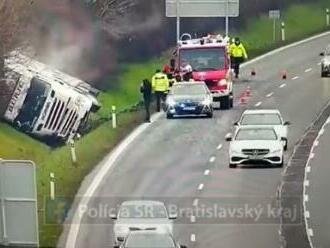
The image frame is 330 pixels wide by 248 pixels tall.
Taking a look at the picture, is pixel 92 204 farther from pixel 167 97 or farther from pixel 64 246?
pixel 167 97

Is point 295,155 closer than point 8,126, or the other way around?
point 295,155

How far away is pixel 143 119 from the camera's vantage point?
38438mm

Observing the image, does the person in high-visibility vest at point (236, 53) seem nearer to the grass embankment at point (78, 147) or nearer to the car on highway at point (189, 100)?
the grass embankment at point (78, 147)

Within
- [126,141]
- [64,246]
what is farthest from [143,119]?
[64,246]

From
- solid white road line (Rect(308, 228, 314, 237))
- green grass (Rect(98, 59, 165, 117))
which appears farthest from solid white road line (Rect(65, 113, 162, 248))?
solid white road line (Rect(308, 228, 314, 237))

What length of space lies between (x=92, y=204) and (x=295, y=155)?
850 cm

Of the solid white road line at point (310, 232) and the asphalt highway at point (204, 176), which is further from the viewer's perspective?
the asphalt highway at point (204, 176)

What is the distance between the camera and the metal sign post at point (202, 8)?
4903 cm

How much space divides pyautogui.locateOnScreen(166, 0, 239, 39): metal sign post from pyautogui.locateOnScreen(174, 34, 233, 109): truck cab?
9.32 meters

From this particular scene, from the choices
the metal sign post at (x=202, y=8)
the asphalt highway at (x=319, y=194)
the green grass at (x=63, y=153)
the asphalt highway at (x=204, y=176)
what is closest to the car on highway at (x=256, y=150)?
the asphalt highway at (x=204, y=176)

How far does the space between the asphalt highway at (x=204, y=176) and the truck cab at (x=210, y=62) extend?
986 millimetres

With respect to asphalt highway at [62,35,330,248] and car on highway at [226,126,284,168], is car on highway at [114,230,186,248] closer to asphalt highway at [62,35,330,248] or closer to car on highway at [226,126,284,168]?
asphalt highway at [62,35,330,248]

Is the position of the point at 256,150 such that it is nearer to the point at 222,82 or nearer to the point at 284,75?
the point at 222,82

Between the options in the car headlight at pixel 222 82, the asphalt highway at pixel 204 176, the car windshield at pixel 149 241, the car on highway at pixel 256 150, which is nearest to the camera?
the car windshield at pixel 149 241
